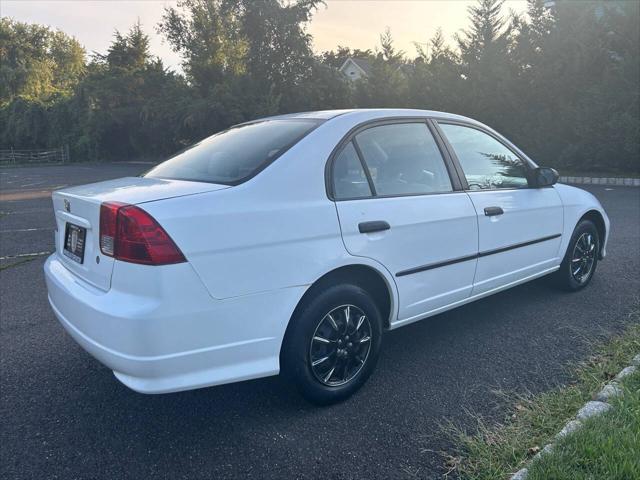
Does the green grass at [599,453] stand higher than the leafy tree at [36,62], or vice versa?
the leafy tree at [36,62]

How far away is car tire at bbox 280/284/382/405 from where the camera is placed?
104 inches

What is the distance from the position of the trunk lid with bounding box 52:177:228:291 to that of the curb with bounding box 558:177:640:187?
13.6 metres

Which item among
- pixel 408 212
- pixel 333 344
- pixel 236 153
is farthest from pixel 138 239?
pixel 408 212

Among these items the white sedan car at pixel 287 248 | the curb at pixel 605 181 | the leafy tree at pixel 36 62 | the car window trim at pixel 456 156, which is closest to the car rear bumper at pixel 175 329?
the white sedan car at pixel 287 248

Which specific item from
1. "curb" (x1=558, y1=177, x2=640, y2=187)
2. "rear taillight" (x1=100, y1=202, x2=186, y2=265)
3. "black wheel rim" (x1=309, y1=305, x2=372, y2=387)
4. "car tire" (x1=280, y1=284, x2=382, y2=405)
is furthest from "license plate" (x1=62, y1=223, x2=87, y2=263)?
"curb" (x1=558, y1=177, x2=640, y2=187)

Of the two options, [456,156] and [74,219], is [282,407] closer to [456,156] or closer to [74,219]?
[74,219]

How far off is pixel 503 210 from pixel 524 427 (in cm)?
168

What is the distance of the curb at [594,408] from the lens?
2.19 m

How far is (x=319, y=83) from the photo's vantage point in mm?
27328

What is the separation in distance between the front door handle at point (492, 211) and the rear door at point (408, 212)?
0.52 feet

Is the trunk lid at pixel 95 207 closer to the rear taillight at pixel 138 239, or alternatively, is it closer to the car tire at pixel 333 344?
the rear taillight at pixel 138 239

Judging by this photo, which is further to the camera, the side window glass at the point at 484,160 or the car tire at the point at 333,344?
the side window glass at the point at 484,160

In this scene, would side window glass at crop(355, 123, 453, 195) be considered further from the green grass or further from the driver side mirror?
Result: the green grass

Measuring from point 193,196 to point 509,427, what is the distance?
6.23ft
